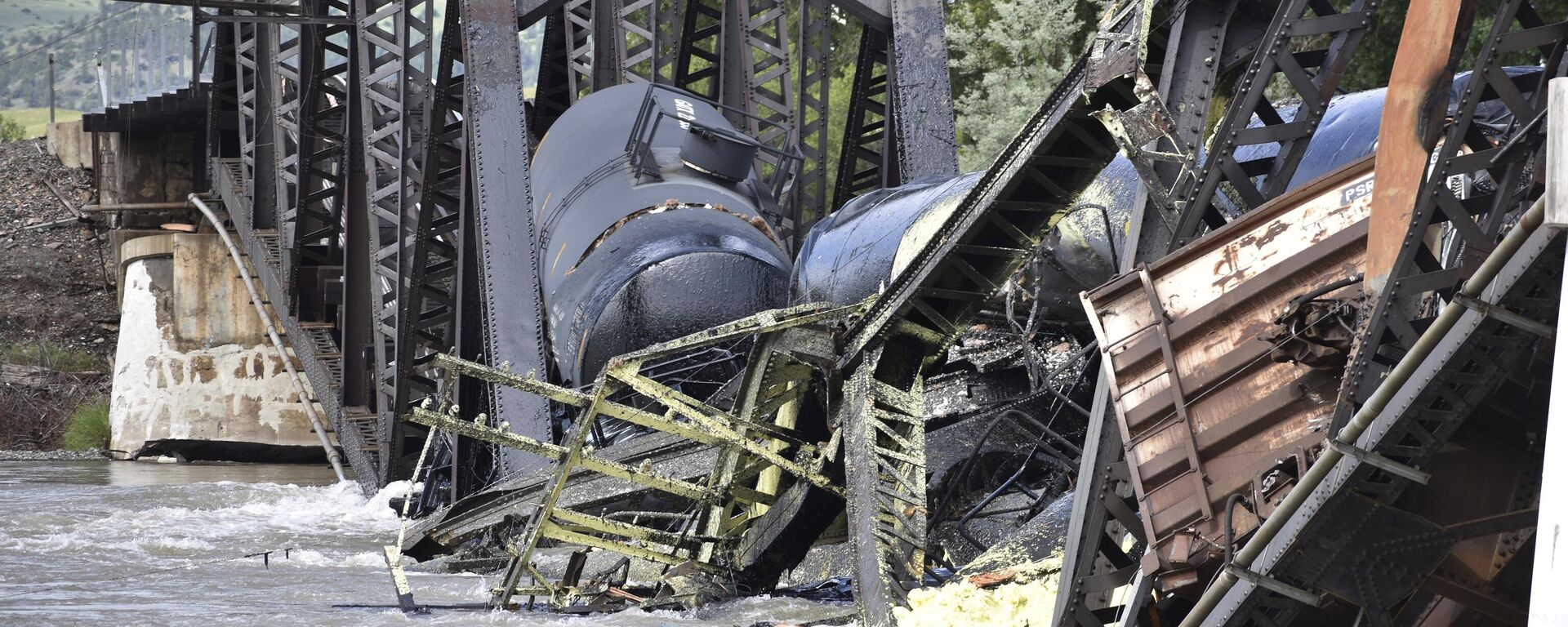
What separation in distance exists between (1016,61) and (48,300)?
2021 centimetres

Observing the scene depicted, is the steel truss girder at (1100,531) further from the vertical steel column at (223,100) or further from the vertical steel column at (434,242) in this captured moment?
the vertical steel column at (223,100)

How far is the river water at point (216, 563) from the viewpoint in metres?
10.0

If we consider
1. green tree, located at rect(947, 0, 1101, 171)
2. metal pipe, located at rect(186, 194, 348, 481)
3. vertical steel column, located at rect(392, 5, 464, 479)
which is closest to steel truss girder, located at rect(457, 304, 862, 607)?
vertical steel column, located at rect(392, 5, 464, 479)

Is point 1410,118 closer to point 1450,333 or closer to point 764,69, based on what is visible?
point 1450,333

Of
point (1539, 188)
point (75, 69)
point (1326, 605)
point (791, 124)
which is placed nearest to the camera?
point (1539, 188)

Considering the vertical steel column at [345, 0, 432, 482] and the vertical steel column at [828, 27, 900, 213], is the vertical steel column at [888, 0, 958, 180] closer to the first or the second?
the vertical steel column at [828, 27, 900, 213]

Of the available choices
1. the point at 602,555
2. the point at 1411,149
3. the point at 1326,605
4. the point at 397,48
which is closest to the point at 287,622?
the point at 602,555

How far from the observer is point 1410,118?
614cm

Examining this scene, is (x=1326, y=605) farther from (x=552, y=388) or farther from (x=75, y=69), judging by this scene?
(x=75, y=69)

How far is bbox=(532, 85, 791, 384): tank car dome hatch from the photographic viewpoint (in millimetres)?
13914

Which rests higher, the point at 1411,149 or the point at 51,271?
the point at 51,271

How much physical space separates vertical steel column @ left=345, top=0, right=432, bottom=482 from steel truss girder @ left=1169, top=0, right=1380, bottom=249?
10.1 metres

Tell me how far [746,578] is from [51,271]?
25.1m

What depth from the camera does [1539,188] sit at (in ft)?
18.5
